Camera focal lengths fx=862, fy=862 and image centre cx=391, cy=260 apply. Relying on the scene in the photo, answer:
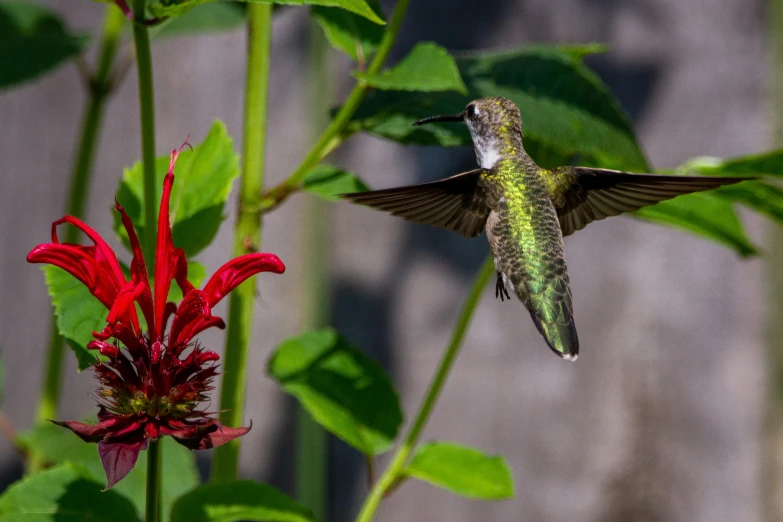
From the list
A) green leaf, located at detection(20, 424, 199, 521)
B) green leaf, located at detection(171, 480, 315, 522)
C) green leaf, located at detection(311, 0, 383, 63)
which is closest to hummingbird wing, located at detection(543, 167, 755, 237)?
green leaf, located at detection(311, 0, 383, 63)

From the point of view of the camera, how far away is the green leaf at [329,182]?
781mm

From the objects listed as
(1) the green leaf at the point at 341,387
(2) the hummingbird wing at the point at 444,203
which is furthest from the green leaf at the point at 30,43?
(2) the hummingbird wing at the point at 444,203

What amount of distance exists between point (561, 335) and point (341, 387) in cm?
29

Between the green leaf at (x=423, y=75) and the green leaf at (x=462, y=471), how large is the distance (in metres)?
0.37

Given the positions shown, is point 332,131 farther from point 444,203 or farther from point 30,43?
point 30,43

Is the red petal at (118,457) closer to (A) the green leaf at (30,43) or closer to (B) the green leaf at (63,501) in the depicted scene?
(B) the green leaf at (63,501)

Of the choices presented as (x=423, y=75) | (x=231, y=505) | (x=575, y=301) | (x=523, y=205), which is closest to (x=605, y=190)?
(x=523, y=205)

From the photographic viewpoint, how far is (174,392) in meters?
0.62

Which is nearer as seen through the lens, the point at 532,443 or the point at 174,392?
the point at 174,392

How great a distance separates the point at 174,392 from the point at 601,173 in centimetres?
37

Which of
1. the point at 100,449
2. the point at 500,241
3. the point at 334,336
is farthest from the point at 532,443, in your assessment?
the point at 100,449

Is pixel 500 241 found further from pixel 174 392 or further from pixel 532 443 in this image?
pixel 532 443

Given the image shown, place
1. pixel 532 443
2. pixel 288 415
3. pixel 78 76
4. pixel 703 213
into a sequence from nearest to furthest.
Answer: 1. pixel 703 213
2. pixel 532 443
3. pixel 288 415
4. pixel 78 76

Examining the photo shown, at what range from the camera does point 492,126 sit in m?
0.73
